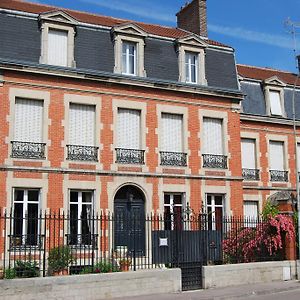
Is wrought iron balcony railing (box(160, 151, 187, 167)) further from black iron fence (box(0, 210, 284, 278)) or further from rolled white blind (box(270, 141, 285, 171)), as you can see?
rolled white blind (box(270, 141, 285, 171))

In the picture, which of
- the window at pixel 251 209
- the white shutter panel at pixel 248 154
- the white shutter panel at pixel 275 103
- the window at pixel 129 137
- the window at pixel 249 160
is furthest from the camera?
the white shutter panel at pixel 275 103

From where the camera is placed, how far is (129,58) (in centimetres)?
1933

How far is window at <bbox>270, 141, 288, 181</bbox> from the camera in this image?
24078mm

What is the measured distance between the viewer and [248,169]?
23.3 metres

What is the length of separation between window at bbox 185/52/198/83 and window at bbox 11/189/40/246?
25.2ft

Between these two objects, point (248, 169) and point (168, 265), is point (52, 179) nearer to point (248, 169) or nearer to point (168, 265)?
point (168, 265)

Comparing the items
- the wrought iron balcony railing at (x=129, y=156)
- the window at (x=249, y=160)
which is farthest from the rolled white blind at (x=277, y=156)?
the wrought iron balcony railing at (x=129, y=156)

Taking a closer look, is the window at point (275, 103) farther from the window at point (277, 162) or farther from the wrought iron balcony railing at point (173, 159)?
the wrought iron balcony railing at point (173, 159)

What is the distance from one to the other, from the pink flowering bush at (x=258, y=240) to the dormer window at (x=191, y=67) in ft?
21.9

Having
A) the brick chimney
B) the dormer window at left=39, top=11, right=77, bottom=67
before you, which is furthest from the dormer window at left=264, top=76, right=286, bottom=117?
the dormer window at left=39, top=11, right=77, bottom=67

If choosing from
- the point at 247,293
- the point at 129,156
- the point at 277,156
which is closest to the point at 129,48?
the point at 129,156

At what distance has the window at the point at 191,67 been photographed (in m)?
20.3

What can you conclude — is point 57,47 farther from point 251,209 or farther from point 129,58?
point 251,209

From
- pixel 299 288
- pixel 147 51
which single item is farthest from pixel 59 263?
pixel 147 51
